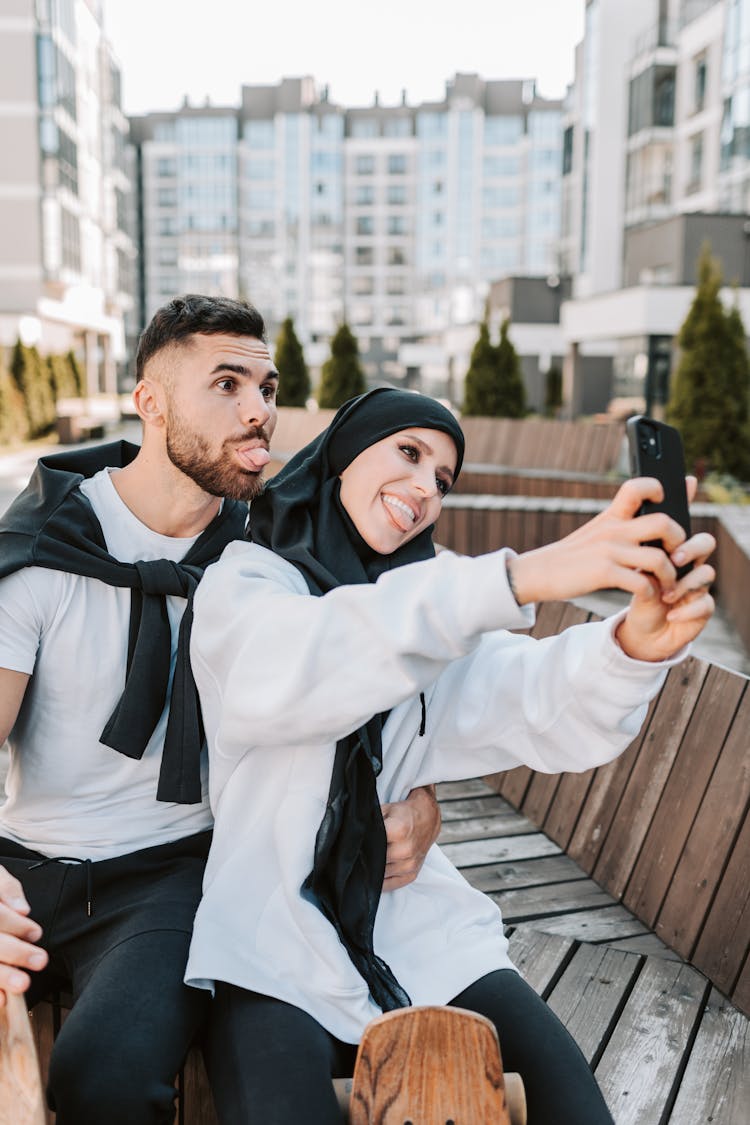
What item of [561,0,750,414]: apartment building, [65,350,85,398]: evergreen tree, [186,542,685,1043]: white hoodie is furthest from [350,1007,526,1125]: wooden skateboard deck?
[65,350,85,398]: evergreen tree

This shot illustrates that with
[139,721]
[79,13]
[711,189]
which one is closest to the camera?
[139,721]

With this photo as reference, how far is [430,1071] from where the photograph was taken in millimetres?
1579

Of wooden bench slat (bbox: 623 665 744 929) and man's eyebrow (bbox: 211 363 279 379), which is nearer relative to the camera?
man's eyebrow (bbox: 211 363 279 379)

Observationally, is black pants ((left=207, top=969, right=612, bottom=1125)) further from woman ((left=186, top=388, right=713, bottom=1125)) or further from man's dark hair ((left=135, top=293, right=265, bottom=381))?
man's dark hair ((left=135, top=293, right=265, bottom=381))

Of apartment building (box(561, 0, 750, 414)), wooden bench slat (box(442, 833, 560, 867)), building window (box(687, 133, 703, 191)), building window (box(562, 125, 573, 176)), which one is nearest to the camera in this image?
wooden bench slat (box(442, 833, 560, 867))

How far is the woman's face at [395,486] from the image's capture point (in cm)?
204

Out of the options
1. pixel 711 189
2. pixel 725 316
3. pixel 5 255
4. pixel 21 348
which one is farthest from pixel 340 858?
pixel 5 255

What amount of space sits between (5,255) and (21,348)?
48.0 ft

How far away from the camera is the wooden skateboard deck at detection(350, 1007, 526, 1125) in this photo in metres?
1.55

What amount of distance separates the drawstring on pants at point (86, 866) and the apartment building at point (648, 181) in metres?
24.6

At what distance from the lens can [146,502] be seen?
249 cm

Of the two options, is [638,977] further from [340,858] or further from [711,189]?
[711,189]

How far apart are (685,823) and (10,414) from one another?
2575cm

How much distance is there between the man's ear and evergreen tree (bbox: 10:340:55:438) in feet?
93.3
